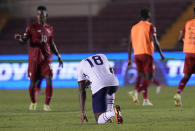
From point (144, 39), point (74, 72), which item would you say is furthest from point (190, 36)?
point (74, 72)

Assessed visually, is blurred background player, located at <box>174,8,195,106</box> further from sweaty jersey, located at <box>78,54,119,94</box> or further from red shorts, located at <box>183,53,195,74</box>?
sweaty jersey, located at <box>78,54,119,94</box>

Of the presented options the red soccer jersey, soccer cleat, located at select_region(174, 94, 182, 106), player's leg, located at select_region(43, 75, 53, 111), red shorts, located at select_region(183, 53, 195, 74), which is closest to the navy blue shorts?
player's leg, located at select_region(43, 75, 53, 111)

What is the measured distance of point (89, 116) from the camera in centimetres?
1216

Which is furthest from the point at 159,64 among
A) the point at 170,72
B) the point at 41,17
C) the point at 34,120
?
the point at 34,120

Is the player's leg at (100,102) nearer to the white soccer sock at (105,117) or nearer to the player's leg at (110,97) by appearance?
the player's leg at (110,97)

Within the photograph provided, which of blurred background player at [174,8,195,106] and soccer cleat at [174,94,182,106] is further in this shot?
blurred background player at [174,8,195,106]

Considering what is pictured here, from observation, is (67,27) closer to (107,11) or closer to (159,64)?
(107,11)

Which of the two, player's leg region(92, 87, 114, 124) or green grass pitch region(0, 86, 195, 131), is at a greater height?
player's leg region(92, 87, 114, 124)

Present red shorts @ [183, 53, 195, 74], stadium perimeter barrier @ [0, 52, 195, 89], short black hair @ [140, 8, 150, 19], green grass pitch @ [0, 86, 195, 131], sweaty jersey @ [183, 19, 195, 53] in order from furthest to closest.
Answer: stadium perimeter barrier @ [0, 52, 195, 89] < short black hair @ [140, 8, 150, 19] < sweaty jersey @ [183, 19, 195, 53] < red shorts @ [183, 53, 195, 74] < green grass pitch @ [0, 86, 195, 131]

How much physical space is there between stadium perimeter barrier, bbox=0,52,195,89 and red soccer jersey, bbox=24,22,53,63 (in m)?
8.85

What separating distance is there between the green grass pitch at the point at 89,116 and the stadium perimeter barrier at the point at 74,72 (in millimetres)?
5249

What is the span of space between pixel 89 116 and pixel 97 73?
2201 millimetres

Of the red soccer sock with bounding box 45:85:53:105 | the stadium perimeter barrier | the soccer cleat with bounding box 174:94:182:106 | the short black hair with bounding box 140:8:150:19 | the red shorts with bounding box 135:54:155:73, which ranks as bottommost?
the stadium perimeter barrier

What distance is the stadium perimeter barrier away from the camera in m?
23.0
